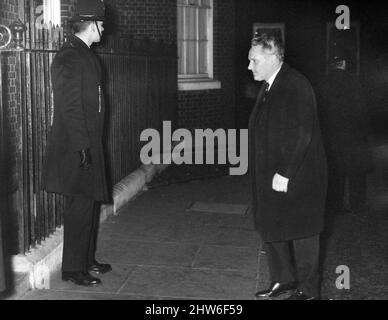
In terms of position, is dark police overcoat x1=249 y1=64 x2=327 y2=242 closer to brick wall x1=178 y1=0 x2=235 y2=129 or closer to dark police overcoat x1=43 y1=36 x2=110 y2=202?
dark police overcoat x1=43 y1=36 x2=110 y2=202

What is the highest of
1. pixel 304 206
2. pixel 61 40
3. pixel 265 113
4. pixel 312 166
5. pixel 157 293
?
pixel 61 40

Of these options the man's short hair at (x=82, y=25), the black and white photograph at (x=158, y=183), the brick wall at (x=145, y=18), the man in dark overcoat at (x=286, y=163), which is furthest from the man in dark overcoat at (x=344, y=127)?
the brick wall at (x=145, y=18)

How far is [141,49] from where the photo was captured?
968 cm

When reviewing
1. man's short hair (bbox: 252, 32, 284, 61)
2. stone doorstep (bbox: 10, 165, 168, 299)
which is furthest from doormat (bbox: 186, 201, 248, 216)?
man's short hair (bbox: 252, 32, 284, 61)

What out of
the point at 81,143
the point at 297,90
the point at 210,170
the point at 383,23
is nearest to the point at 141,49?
the point at 210,170

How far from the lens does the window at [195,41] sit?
515 inches

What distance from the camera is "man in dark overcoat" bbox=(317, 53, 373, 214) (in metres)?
7.41

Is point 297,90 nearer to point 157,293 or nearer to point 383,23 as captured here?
point 157,293

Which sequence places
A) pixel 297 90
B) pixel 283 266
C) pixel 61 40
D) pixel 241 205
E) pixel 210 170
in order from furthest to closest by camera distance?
pixel 210 170, pixel 241 205, pixel 61 40, pixel 283 266, pixel 297 90

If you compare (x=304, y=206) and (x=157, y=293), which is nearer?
(x=304, y=206)

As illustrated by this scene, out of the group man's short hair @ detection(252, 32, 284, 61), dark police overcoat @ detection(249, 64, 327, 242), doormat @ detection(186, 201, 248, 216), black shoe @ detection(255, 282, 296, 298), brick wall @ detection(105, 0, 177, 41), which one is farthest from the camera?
brick wall @ detection(105, 0, 177, 41)

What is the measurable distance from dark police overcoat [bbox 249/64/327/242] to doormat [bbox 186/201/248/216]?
11.2ft

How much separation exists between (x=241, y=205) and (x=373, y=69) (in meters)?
8.78

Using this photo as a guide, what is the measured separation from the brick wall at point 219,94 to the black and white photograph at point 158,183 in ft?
3.69
